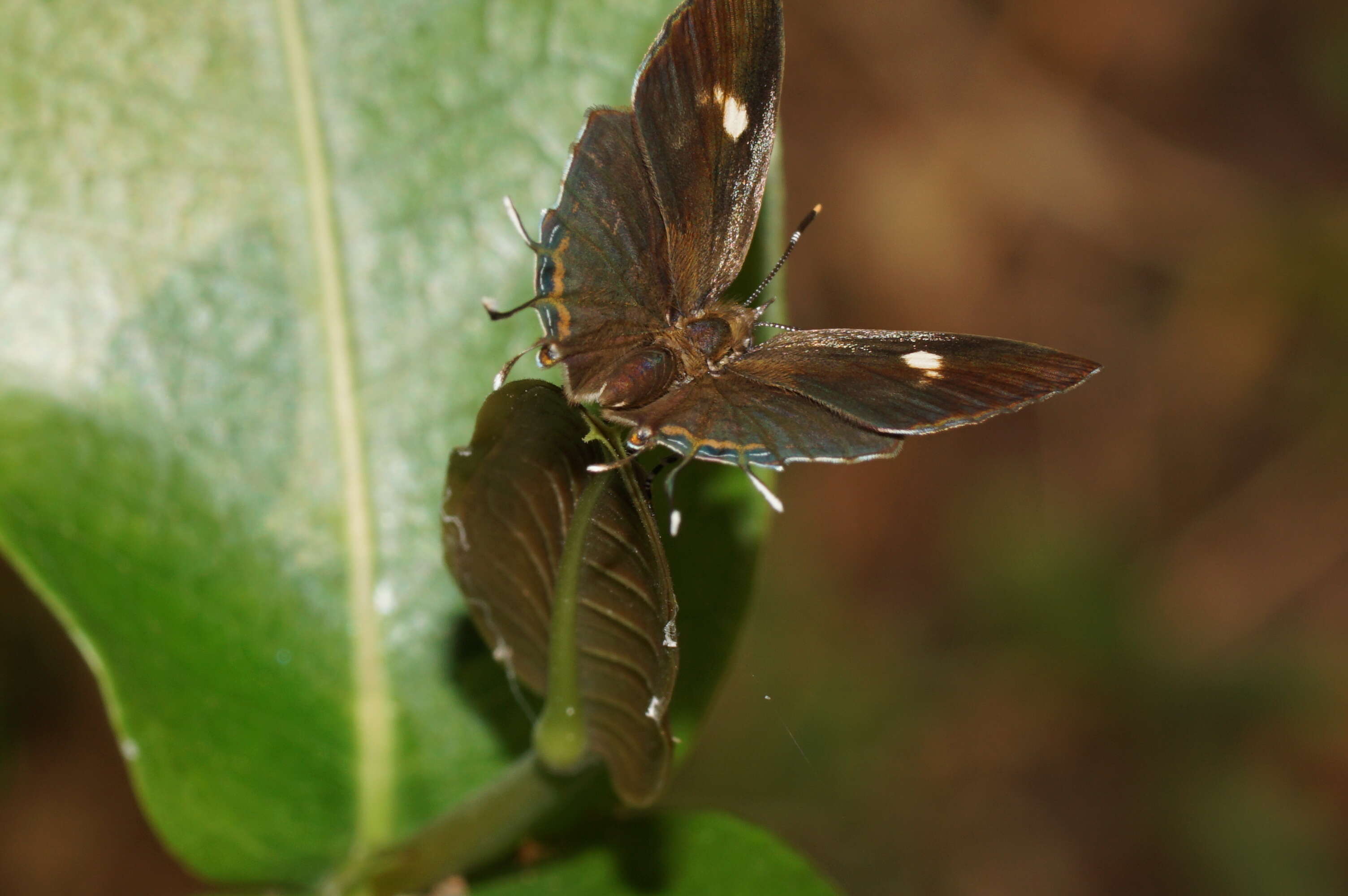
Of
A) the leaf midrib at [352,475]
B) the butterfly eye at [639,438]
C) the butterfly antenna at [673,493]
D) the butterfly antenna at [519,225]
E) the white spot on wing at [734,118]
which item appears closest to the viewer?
the butterfly antenna at [673,493]

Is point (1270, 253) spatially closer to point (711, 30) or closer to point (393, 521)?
point (711, 30)

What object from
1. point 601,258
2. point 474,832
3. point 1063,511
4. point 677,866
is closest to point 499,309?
point 601,258

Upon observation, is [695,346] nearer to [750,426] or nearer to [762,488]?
[750,426]

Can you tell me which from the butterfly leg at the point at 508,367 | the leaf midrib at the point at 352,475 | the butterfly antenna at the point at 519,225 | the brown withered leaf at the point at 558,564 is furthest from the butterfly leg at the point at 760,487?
the leaf midrib at the point at 352,475

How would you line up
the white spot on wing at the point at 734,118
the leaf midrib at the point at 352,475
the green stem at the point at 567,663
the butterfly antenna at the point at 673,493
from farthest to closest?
the white spot on wing at the point at 734,118, the leaf midrib at the point at 352,475, the butterfly antenna at the point at 673,493, the green stem at the point at 567,663

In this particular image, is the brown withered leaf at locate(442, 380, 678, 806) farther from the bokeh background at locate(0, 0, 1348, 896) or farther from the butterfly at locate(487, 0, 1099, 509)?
the bokeh background at locate(0, 0, 1348, 896)

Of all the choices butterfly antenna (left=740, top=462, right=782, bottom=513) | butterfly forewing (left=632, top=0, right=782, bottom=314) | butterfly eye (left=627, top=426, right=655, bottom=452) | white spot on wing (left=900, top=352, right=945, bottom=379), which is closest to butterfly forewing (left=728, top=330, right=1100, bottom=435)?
white spot on wing (left=900, top=352, right=945, bottom=379)

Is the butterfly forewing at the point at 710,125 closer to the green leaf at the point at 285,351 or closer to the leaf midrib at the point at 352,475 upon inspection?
the green leaf at the point at 285,351
